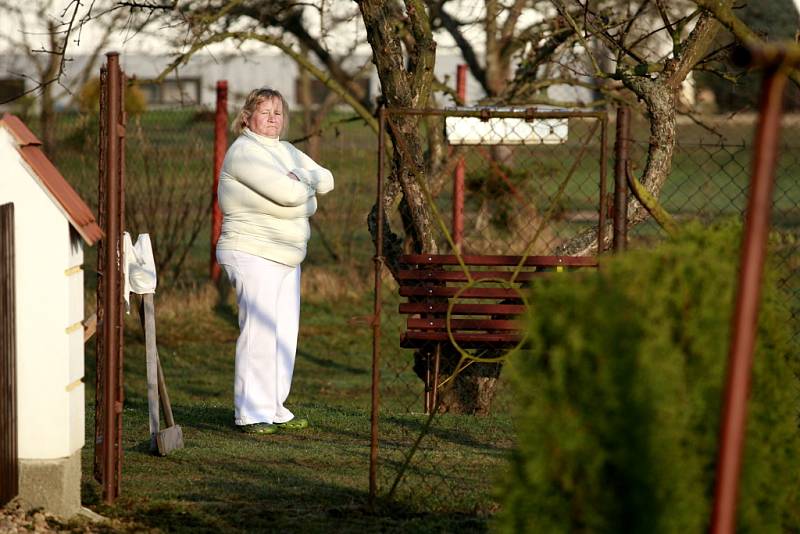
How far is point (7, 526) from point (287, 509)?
989 mm

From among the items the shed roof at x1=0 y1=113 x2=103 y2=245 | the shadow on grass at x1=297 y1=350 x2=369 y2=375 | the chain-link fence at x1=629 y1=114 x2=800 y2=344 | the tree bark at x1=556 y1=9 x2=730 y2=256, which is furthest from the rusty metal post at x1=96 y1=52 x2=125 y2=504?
the shadow on grass at x1=297 y1=350 x2=369 y2=375

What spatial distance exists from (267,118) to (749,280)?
3.90 meters

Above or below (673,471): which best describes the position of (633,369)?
above

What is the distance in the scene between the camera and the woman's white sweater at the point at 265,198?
5980 millimetres

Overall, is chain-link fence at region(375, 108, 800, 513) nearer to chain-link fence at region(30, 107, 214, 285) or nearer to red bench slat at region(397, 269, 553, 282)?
red bench slat at region(397, 269, 553, 282)

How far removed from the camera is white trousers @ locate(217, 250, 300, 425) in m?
6.10

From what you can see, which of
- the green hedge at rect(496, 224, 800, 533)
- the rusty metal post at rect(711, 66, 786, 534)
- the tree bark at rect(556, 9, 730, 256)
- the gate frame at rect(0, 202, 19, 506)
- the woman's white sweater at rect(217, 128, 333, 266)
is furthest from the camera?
the tree bark at rect(556, 9, 730, 256)

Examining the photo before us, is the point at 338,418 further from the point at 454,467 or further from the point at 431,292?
the point at 454,467

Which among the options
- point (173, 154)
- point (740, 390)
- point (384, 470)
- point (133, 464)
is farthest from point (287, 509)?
point (173, 154)

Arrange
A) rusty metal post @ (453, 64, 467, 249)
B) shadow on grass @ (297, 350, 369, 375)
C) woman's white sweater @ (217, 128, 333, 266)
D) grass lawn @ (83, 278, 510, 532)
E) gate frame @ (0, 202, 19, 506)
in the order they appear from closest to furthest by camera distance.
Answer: gate frame @ (0, 202, 19, 506) < grass lawn @ (83, 278, 510, 532) < woman's white sweater @ (217, 128, 333, 266) < shadow on grass @ (297, 350, 369, 375) < rusty metal post @ (453, 64, 467, 249)

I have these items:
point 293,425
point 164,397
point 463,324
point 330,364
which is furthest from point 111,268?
point 330,364

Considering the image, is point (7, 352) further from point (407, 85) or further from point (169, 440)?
point (407, 85)

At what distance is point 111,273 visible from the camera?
177 inches

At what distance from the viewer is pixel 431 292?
6.50 m
